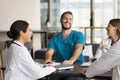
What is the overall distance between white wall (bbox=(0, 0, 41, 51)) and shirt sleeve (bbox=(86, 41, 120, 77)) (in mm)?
3627

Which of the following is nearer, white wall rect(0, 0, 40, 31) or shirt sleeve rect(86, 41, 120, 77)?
shirt sleeve rect(86, 41, 120, 77)

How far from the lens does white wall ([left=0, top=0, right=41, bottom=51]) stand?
5.88 m

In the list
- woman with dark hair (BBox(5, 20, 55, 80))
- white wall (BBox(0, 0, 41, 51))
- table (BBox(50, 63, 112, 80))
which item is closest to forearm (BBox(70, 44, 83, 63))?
table (BBox(50, 63, 112, 80))

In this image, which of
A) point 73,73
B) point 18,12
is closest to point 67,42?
point 73,73

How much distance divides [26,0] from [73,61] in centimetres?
314

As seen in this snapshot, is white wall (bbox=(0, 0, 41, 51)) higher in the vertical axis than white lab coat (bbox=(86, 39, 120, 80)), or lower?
higher

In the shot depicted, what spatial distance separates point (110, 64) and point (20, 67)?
752 mm

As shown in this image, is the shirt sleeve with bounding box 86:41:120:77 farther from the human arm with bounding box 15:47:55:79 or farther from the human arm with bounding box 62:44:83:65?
the human arm with bounding box 62:44:83:65

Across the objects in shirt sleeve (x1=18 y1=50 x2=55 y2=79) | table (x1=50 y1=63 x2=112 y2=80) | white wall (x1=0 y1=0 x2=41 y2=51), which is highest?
white wall (x1=0 y1=0 x2=41 y2=51)

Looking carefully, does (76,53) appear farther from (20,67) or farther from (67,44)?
(20,67)

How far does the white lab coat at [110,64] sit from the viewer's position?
7.99 feet

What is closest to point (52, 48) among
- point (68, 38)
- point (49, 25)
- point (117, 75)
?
point (68, 38)

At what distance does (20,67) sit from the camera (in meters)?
2.56

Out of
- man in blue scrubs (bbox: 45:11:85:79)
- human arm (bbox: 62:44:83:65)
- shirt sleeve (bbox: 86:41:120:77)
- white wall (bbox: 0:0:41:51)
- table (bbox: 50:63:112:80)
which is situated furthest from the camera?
white wall (bbox: 0:0:41:51)
